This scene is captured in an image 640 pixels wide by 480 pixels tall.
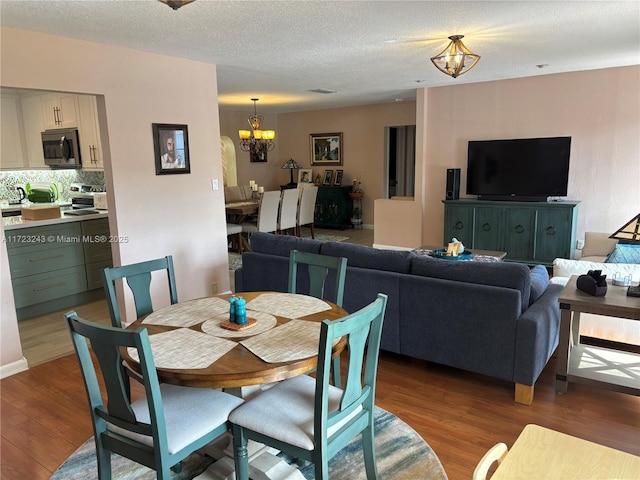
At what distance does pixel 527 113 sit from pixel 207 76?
157 inches

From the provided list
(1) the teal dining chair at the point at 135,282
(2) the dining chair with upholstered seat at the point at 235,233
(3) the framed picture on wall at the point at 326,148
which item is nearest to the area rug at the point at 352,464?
(1) the teal dining chair at the point at 135,282

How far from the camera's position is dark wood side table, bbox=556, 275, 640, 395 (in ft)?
8.41

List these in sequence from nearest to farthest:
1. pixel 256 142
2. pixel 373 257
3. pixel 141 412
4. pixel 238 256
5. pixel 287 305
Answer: pixel 141 412 < pixel 287 305 < pixel 373 257 < pixel 238 256 < pixel 256 142

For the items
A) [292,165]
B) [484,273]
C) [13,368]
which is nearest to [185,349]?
[484,273]

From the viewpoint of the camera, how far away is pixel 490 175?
6.02m

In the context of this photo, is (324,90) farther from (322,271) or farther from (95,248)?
(322,271)

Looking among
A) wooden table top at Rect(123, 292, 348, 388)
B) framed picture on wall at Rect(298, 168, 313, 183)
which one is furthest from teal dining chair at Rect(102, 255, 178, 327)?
framed picture on wall at Rect(298, 168, 313, 183)

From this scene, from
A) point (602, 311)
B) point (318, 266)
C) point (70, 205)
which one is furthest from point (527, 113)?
point (70, 205)

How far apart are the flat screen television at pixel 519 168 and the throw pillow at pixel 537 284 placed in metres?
2.78

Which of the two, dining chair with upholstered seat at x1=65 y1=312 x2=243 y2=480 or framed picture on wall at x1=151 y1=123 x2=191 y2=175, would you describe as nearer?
dining chair with upholstered seat at x1=65 y1=312 x2=243 y2=480

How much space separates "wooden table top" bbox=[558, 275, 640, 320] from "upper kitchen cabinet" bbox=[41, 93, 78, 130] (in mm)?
5043

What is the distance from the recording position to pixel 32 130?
5453 mm

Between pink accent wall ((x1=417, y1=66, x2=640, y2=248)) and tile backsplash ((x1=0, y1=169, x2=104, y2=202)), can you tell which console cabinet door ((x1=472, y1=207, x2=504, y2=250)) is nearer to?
pink accent wall ((x1=417, y1=66, x2=640, y2=248))

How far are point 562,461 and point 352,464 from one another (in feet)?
4.08
